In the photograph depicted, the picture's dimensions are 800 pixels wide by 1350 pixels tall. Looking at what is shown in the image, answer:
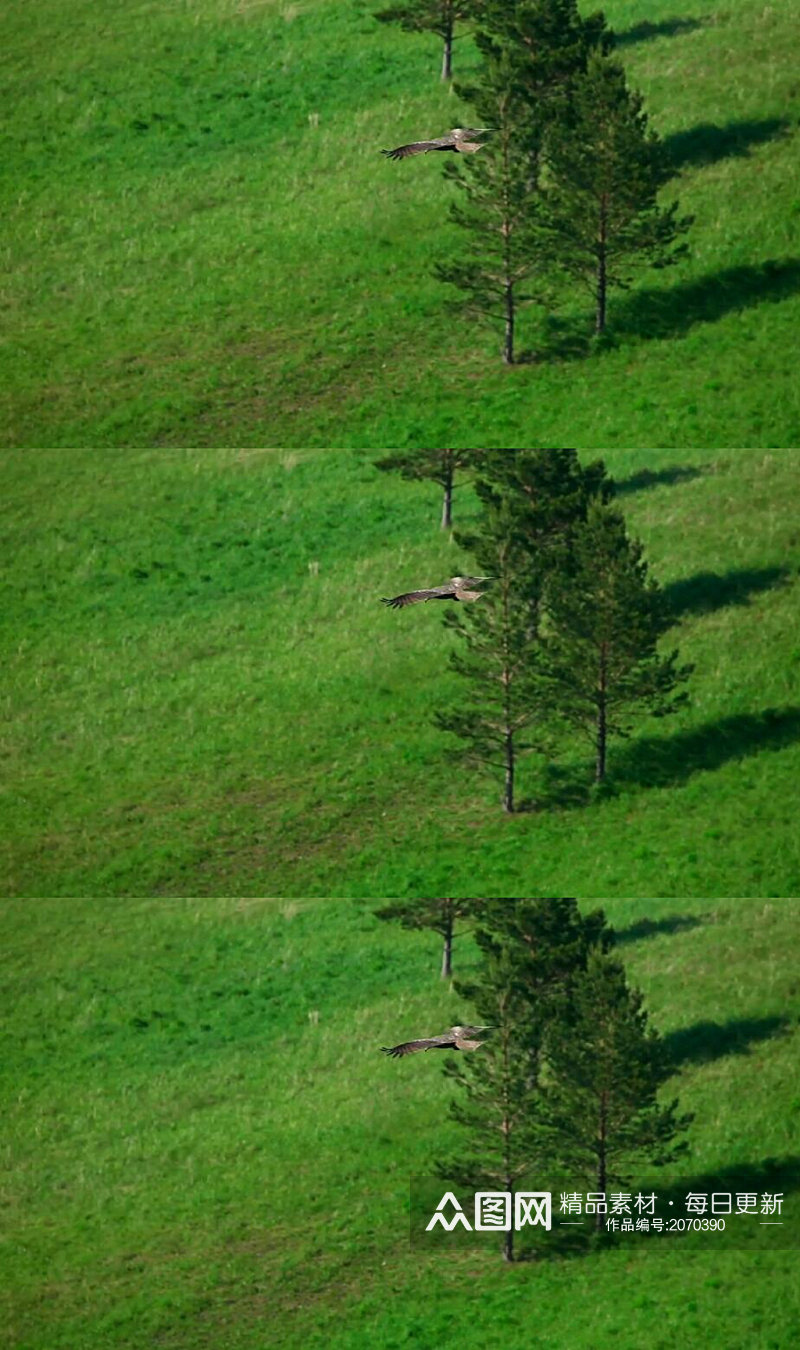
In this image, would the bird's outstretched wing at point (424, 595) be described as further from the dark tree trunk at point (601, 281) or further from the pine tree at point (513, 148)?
the dark tree trunk at point (601, 281)

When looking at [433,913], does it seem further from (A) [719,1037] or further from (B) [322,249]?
(B) [322,249]

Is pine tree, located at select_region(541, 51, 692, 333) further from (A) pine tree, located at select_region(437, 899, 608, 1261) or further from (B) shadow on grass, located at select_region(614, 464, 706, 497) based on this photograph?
(A) pine tree, located at select_region(437, 899, 608, 1261)

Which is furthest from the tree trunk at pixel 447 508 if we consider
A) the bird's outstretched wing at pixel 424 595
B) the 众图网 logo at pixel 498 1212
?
the 众图网 logo at pixel 498 1212

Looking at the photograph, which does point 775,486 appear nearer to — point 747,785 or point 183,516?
point 747,785

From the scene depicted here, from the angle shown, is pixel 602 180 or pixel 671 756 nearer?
pixel 671 756

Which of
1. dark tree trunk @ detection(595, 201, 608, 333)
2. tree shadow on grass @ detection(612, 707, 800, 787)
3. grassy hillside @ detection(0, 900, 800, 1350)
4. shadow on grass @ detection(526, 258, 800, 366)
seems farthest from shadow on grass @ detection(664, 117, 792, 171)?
grassy hillside @ detection(0, 900, 800, 1350)

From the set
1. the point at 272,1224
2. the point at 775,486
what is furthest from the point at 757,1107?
the point at 775,486

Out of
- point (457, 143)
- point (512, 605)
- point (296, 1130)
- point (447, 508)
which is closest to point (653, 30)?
point (457, 143)
